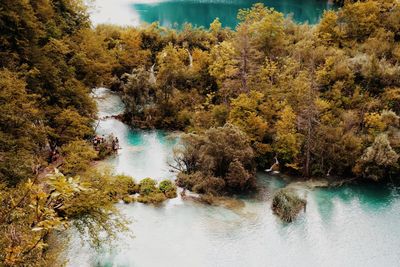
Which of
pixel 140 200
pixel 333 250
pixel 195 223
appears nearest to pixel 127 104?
pixel 140 200

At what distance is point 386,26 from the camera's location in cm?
4628

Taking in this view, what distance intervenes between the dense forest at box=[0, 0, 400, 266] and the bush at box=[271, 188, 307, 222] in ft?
10.1

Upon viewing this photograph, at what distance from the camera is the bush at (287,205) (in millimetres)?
29359

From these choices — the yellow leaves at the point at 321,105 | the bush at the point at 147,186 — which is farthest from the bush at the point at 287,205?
the yellow leaves at the point at 321,105

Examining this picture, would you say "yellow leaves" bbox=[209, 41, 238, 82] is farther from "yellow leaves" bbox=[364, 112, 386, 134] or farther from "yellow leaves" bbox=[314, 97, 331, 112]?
"yellow leaves" bbox=[364, 112, 386, 134]

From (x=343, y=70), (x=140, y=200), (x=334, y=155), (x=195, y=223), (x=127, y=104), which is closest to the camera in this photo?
(x=195, y=223)

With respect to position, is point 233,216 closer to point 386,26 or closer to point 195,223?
point 195,223

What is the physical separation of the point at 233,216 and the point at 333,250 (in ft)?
22.1

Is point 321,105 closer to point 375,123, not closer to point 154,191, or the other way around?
point 375,123

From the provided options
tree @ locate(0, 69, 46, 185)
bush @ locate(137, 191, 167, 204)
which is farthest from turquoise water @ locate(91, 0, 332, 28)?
tree @ locate(0, 69, 46, 185)

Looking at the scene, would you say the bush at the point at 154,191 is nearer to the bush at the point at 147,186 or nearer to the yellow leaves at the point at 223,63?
the bush at the point at 147,186

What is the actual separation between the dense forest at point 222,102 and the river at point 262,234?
5.46 feet

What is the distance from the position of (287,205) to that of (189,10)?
72.2 meters

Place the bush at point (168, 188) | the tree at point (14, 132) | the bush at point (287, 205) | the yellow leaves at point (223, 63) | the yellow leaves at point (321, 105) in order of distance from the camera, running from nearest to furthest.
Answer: the tree at point (14, 132)
the bush at point (287, 205)
the bush at point (168, 188)
the yellow leaves at point (321, 105)
the yellow leaves at point (223, 63)
